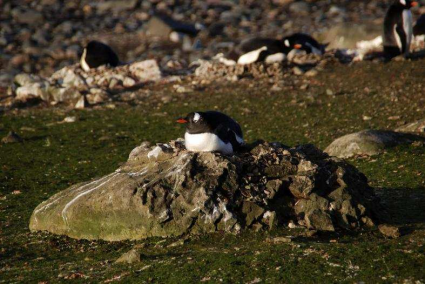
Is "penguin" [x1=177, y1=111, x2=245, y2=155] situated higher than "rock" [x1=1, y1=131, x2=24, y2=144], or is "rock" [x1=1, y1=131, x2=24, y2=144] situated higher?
"penguin" [x1=177, y1=111, x2=245, y2=155]

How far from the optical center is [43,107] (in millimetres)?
18797

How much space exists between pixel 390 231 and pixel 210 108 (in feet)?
30.9

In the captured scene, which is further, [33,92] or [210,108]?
[33,92]

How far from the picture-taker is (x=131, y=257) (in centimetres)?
776

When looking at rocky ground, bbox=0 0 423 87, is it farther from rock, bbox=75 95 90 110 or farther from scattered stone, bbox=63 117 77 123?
scattered stone, bbox=63 117 77 123

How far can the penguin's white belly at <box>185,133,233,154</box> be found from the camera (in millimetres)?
9273

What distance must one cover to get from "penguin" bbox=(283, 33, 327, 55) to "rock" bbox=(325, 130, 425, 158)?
25.7 ft

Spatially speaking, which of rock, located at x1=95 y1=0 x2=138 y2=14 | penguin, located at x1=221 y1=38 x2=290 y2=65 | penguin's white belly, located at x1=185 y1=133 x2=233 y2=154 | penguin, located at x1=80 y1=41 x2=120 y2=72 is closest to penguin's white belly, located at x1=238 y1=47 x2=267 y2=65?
penguin, located at x1=221 y1=38 x2=290 y2=65

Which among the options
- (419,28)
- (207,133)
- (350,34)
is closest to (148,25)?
(350,34)

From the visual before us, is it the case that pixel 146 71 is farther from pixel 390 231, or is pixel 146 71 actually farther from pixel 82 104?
pixel 390 231

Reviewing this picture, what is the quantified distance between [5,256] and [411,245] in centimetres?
491

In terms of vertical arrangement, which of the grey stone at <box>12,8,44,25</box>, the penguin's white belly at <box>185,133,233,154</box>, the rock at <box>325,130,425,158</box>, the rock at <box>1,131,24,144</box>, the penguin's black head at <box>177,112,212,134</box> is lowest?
the rock at <box>325,130,425,158</box>

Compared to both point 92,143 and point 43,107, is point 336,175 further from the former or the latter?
point 43,107

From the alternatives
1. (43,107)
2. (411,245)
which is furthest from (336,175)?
(43,107)
